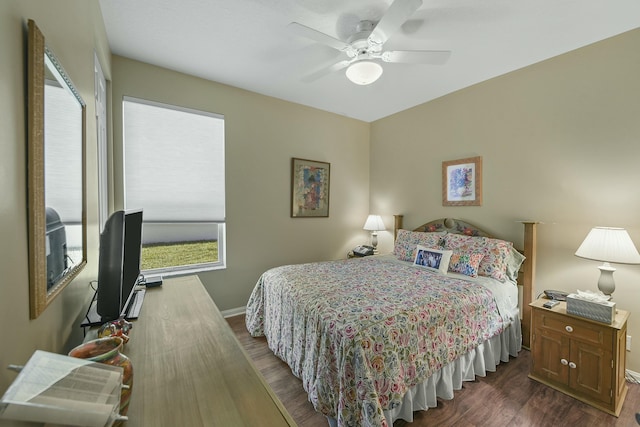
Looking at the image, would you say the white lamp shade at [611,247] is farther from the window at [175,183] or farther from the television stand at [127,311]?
the window at [175,183]

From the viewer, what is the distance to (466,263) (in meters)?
2.58

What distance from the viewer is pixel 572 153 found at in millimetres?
2385

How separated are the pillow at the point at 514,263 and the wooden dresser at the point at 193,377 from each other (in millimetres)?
2662

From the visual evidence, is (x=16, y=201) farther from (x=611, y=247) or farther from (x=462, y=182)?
(x=462, y=182)

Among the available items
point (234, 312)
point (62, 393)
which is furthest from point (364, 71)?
point (234, 312)

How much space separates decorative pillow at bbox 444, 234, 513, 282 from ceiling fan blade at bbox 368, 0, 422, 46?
218 centimetres

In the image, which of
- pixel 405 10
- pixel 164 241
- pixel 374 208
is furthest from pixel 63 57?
pixel 374 208

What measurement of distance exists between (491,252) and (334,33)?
2.52 m

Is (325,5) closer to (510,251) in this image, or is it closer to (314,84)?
(314,84)

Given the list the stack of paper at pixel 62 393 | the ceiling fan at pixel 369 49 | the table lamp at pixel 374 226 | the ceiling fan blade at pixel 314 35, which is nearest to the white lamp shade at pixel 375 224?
the table lamp at pixel 374 226

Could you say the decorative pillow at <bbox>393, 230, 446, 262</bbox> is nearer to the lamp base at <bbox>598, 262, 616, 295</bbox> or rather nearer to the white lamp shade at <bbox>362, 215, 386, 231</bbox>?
the white lamp shade at <bbox>362, 215, 386, 231</bbox>

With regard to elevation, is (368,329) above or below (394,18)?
below

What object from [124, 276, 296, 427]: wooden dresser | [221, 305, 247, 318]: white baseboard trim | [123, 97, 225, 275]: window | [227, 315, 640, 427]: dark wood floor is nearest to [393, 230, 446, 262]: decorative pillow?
[227, 315, 640, 427]: dark wood floor

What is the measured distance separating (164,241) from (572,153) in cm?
419
